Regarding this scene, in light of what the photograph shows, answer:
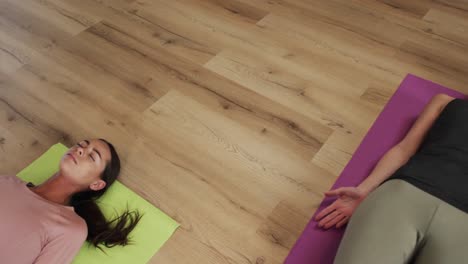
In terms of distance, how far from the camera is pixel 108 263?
126 cm

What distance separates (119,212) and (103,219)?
0.22 ft

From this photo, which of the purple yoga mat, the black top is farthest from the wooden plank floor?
the black top

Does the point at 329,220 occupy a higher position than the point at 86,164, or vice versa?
the point at 86,164

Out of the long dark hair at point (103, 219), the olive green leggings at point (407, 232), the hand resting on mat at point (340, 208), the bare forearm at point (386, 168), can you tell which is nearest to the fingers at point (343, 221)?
the hand resting on mat at point (340, 208)

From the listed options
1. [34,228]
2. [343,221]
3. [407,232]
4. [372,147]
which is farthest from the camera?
[372,147]

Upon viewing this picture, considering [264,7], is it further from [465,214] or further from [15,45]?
[465,214]

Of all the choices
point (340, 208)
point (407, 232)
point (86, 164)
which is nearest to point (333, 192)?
point (340, 208)

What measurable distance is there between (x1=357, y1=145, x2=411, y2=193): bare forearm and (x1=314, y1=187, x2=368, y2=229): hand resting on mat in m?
0.04

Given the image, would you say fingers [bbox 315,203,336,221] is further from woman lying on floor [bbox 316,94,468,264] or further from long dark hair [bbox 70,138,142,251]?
long dark hair [bbox 70,138,142,251]

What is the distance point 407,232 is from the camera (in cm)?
98

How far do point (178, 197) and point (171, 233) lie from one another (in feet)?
0.47

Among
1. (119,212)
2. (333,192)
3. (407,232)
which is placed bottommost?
(119,212)

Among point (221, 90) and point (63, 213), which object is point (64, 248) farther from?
point (221, 90)

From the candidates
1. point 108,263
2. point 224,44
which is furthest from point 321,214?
point 224,44
